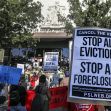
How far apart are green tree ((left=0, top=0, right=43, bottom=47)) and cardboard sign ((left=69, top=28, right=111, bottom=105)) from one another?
2146 centimetres

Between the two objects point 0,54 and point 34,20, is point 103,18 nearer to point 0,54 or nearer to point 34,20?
point 34,20

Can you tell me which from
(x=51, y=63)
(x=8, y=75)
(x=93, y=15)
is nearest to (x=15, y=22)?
(x=51, y=63)

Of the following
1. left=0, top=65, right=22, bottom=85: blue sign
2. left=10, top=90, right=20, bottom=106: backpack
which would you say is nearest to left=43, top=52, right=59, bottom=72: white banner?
left=0, top=65, right=22, bottom=85: blue sign

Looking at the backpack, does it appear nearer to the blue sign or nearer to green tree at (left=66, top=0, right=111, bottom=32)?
the blue sign

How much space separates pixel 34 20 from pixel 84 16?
305cm

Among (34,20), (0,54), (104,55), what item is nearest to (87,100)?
(104,55)

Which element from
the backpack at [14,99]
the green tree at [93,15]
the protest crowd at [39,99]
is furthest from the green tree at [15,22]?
the backpack at [14,99]

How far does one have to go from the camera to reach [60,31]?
45.8 meters

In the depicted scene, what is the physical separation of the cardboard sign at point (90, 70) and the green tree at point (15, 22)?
2146 cm

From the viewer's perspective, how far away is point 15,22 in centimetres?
2975

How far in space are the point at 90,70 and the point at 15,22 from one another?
22.3 metres

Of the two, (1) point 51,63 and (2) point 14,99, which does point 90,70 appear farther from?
(1) point 51,63

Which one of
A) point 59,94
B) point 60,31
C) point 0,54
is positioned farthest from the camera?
point 60,31

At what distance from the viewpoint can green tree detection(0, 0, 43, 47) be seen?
29281mm
